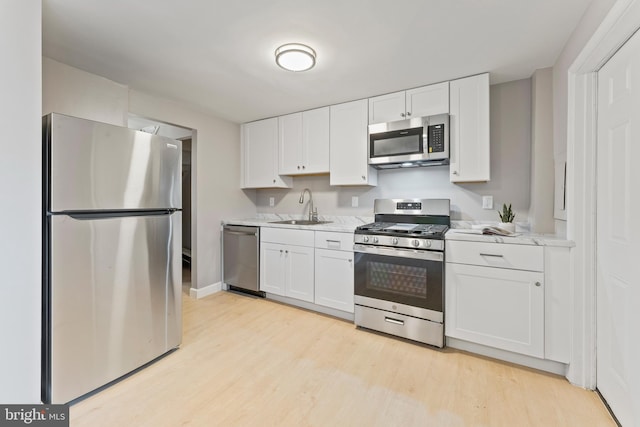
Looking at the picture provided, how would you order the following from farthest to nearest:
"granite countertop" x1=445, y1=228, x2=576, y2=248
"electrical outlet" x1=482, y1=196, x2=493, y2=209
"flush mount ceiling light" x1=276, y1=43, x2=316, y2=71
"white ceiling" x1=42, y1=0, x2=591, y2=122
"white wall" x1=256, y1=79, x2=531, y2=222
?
"electrical outlet" x1=482, y1=196, x2=493, y2=209
"white wall" x1=256, y1=79, x2=531, y2=222
"flush mount ceiling light" x1=276, y1=43, x2=316, y2=71
"granite countertop" x1=445, y1=228, x2=576, y2=248
"white ceiling" x1=42, y1=0, x2=591, y2=122

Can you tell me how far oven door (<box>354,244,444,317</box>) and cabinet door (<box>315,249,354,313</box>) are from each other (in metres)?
0.13

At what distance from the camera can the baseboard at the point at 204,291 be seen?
3330 millimetres

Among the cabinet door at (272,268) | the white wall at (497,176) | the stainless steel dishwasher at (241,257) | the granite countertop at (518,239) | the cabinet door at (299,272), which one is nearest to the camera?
the granite countertop at (518,239)

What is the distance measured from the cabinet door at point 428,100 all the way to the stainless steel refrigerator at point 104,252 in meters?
2.16

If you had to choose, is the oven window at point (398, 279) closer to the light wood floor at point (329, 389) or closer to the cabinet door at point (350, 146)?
the light wood floor at point (329, 389)

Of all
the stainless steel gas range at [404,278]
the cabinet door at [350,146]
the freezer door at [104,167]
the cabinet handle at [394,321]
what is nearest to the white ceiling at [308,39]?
the cabinet door at [350,146]

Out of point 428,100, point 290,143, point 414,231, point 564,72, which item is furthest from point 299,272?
point 564,72

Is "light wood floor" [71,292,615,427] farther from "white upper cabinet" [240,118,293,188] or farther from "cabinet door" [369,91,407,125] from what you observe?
"cabinet door" [369,91,407,125]

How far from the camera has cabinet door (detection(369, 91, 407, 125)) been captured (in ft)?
8.74

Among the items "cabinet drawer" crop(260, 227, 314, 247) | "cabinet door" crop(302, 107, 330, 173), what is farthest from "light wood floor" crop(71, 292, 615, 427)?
"cabinet door" crop(302, 107, 330, 173)

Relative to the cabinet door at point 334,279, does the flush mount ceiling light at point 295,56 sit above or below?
above

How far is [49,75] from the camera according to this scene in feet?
6.91

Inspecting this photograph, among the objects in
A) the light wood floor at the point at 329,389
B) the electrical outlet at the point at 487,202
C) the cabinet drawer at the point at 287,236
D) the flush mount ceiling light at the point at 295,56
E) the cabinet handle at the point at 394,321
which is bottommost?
the light wood floor at the point at 329,389

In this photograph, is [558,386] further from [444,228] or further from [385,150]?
[385,150]
